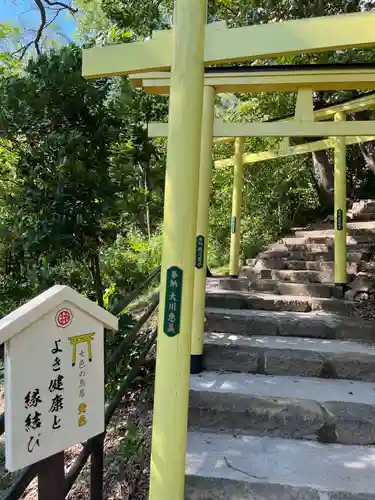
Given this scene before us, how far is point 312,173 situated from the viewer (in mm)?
9391

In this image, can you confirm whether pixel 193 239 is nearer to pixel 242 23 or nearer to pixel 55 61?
pixel 55 61

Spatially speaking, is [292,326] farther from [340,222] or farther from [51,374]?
[51,374]

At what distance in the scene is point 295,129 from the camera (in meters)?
2.72

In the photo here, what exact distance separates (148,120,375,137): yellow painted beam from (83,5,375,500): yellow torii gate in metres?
0.82

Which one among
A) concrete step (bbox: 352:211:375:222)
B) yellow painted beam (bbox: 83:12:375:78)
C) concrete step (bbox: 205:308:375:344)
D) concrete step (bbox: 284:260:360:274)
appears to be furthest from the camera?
concrete step (bbox: 352:211:375:222)

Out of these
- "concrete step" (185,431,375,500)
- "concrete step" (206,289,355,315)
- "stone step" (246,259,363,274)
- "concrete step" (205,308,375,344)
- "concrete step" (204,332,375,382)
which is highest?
"stone step" (246,259,363,274)

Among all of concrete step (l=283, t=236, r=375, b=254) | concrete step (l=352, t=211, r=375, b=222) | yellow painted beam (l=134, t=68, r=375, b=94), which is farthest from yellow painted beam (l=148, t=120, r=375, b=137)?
concrete step (l=352, t=211, r=375, b=222)

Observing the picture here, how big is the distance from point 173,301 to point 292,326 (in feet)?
7.50

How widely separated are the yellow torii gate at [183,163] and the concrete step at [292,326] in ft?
6.64

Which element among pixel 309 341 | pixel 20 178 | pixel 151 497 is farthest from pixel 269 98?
pixel 151 497

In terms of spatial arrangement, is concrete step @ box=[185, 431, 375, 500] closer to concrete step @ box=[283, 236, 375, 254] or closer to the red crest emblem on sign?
the red crest emblem on sign

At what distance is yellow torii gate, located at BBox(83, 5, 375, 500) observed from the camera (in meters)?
1.89

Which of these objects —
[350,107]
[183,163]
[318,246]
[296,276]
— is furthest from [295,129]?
[318,246]

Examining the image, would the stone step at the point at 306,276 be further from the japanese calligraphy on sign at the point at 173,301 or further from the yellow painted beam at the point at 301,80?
the japanese calligraphy on sign at the point at 173,301
